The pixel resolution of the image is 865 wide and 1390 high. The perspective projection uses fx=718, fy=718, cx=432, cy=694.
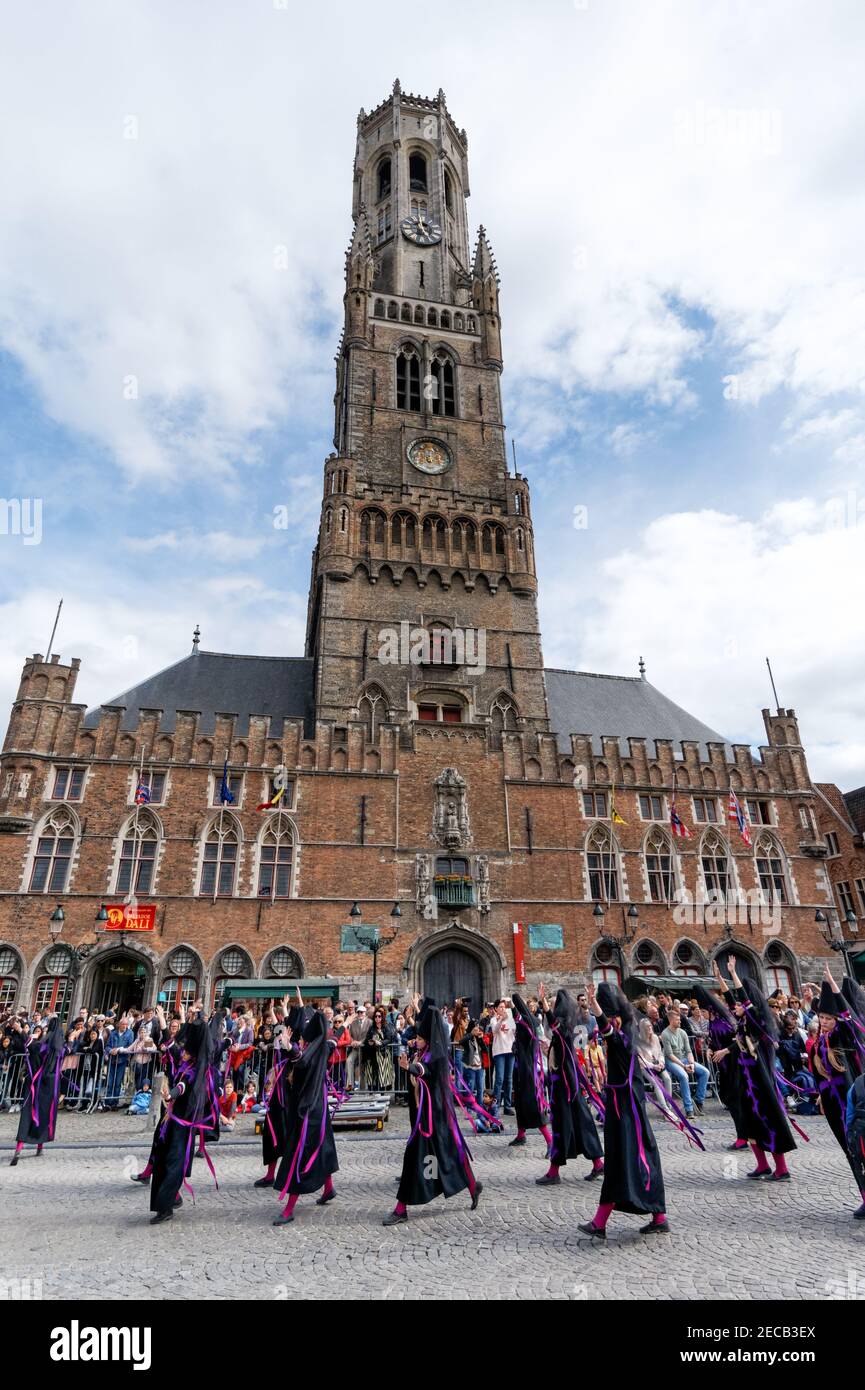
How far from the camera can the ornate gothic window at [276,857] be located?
2382cm

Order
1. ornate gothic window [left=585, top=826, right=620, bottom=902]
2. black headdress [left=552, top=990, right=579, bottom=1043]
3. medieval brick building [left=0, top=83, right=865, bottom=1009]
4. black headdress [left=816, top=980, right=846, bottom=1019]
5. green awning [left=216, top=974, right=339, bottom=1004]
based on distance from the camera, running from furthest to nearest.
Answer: ornate gothic window [left=585, top=826, right=620, bottom=902] → medieval brick building [left=0, top=83, right=865, bottom=1009] → green awning [left=216, top=974, right=339, bottom=1004] → black headdress [left=552, top=990, right=579, bottom=1043] → black headdress [left=816, top=980, right=846, bottom=1019]

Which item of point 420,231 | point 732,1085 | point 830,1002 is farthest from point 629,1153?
point 420,231

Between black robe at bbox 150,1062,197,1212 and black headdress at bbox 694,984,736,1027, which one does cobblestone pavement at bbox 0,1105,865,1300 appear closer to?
black robe at bbox 150,1062,197,1212

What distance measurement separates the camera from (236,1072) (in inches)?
566

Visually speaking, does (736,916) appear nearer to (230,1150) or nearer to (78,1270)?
(230,1150)

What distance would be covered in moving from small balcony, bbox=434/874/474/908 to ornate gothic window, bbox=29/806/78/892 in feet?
39.2

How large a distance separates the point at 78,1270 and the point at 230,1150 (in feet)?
18.0

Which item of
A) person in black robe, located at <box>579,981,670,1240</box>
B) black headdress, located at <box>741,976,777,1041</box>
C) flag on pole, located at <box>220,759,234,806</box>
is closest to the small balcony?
flag on pole, located at <box>220,759,234,806</box>

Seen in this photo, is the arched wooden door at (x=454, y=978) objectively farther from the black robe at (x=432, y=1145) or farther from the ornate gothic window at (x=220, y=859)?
the black robe at (x=432, y=1145)

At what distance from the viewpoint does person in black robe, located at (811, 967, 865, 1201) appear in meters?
7.29

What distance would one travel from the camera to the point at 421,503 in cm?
3183

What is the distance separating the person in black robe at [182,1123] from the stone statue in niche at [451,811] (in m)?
17.4

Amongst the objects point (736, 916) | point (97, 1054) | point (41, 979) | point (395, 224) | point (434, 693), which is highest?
point (395, 224)
